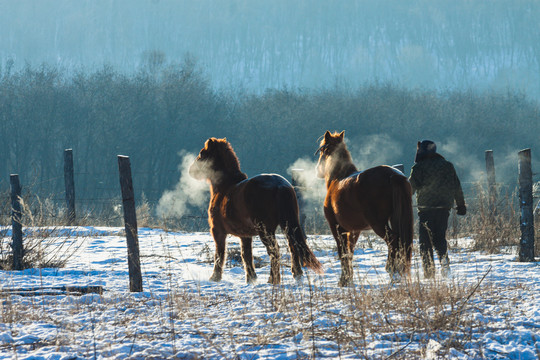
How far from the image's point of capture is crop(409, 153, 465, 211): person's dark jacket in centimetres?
714

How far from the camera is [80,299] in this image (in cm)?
548

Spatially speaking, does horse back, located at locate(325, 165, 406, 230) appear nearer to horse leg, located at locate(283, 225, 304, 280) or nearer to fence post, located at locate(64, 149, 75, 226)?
horse leg, located at locate(283, 225, 304, 280)

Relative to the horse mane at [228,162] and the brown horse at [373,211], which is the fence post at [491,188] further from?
the horse mane at [228,162]

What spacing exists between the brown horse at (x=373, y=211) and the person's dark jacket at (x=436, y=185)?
97cm

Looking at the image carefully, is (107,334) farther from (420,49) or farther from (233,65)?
(420,49)

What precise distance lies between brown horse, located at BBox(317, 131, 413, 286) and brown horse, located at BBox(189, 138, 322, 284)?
23.7 inches

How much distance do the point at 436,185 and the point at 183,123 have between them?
30.9 metres

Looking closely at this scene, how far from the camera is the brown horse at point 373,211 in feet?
19.5

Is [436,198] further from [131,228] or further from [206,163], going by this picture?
[131,228]

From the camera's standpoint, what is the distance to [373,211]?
6156 mm

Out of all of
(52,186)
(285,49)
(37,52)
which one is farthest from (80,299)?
(285,49)

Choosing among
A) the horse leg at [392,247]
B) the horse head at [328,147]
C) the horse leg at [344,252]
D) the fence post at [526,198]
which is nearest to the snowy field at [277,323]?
the horse leg at [344,252]

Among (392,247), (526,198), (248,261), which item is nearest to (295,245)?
(248,261)

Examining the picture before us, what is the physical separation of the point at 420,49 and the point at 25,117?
59.1 m
